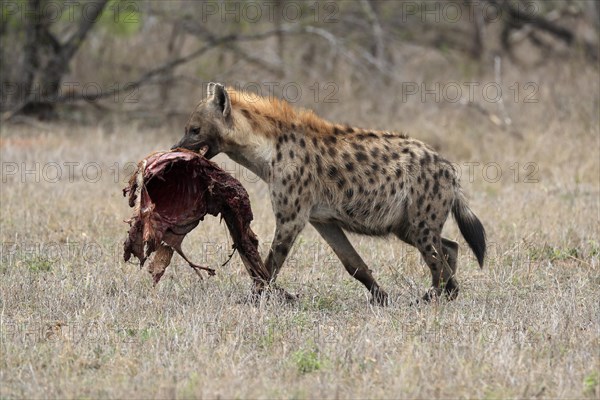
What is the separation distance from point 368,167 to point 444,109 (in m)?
8.59

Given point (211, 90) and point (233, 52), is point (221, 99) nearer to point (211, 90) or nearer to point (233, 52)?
point (211, 90)

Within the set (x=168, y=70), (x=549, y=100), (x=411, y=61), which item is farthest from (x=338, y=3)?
(x=549, y=100)

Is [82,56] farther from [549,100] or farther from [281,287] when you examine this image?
[281,287]

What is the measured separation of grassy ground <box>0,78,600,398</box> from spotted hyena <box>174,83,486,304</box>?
360mm

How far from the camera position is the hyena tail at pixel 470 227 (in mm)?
7195

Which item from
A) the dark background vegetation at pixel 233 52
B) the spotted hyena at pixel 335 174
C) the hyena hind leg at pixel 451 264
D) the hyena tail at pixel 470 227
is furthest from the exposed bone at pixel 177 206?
the dark background vegetation at pixel 233 52

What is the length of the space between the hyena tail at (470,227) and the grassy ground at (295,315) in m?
0.28

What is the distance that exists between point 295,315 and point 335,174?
119cm

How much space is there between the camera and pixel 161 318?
6.03 meters

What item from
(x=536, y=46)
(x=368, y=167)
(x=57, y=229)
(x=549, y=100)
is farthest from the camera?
(x=536, y=46)

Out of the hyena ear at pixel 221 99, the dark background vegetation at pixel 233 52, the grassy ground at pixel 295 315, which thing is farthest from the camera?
the dark background vegetation at pixel 233 52

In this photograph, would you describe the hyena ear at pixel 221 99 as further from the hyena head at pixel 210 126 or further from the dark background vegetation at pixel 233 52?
the dark background vegetation at pixel 233 52

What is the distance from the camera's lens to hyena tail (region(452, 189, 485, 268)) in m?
7.20

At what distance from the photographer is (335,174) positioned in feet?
22.7
